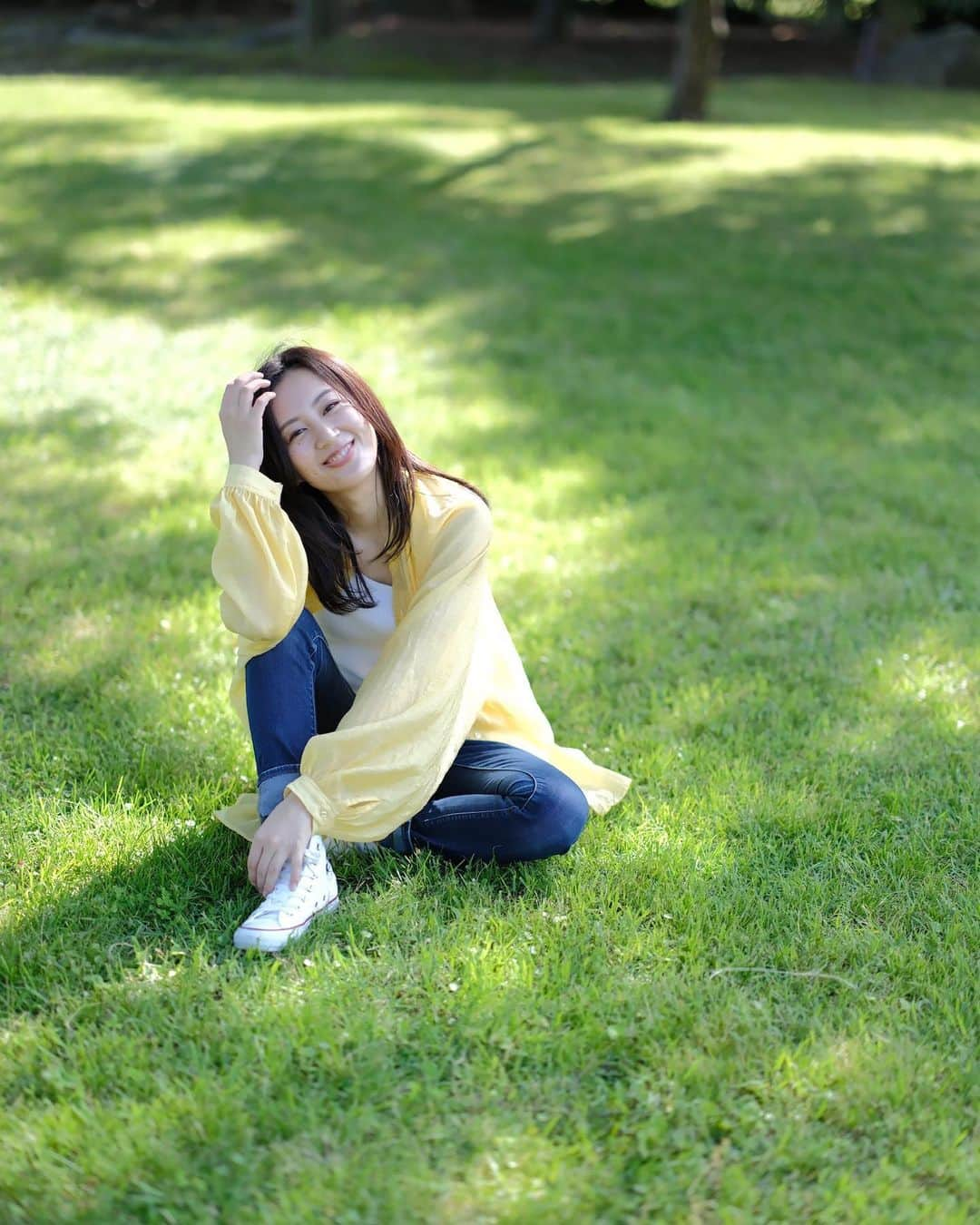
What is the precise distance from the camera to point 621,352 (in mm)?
7988

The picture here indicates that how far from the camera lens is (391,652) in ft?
9.59

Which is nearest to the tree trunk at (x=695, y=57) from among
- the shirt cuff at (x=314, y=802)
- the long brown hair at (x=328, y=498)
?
the long brown hair at (x=328, y=498)

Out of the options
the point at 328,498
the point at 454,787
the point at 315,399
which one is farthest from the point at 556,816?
the point at 315,399

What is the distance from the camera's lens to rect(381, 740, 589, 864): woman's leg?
289cm

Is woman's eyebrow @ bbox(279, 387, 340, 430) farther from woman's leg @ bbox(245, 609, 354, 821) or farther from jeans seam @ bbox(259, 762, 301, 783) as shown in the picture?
jeans seam @ bbox(259, 762, 301, 783)

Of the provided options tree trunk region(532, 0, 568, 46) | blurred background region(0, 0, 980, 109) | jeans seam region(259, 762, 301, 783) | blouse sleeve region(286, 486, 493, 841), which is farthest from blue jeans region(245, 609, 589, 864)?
tree trunk region(532, 0, 568, 46)

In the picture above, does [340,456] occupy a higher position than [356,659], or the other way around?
[340,456]

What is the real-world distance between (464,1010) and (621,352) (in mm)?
6062

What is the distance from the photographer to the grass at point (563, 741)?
220 centimetres

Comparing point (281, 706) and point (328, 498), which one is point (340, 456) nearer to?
point (328, 498)

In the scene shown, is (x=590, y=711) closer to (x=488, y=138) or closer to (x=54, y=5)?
(x=488, y=138)

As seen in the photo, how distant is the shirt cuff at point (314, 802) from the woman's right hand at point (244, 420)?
741 mm

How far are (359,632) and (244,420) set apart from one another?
0.61 m

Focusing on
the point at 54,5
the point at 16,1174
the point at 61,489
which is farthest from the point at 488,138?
the point at 54,5
